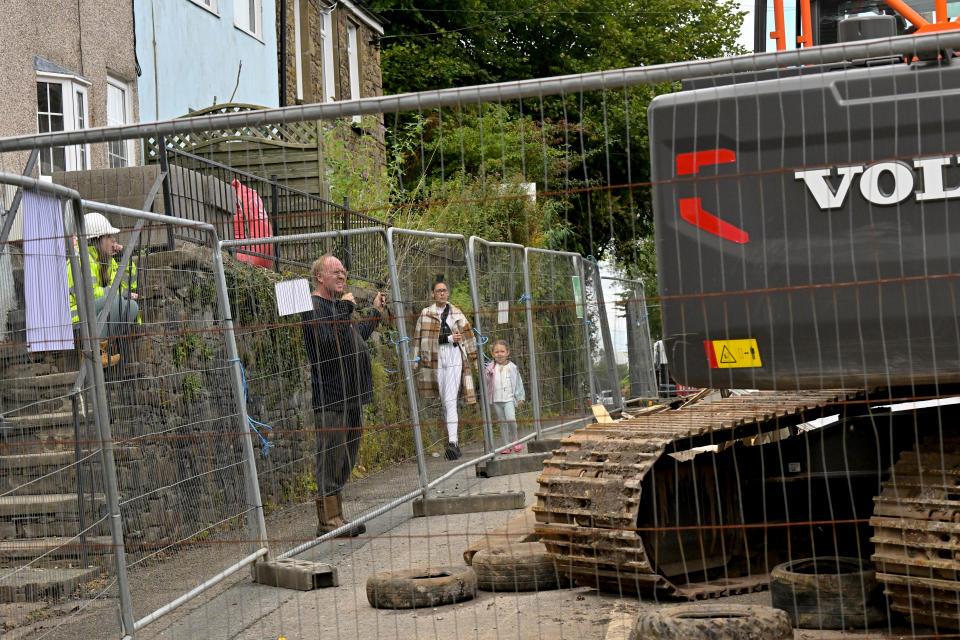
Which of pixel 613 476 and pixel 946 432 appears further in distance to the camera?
pixel 613 476

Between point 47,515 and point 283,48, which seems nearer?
point 47,515

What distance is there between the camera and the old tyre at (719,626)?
490 centimetres

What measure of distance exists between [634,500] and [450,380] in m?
4.45

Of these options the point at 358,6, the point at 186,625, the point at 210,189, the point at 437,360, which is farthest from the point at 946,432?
the point at 358,6

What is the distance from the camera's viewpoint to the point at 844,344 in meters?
4.70

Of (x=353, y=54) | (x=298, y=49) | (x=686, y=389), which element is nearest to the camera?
(x=686, y=389)

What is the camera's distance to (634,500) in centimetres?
600

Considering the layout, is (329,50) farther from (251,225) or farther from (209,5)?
(251,225)

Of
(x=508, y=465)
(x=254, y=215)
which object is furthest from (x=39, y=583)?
Result: (x=254, y=215)

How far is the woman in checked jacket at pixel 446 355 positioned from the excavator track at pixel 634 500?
3.09m

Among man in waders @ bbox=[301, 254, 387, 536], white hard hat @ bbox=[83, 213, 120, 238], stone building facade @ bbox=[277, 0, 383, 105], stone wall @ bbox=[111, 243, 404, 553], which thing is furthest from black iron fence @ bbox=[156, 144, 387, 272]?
stone building facade @ bbox=[277, 0, 383, 105]

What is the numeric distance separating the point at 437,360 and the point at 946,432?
17.0 ft

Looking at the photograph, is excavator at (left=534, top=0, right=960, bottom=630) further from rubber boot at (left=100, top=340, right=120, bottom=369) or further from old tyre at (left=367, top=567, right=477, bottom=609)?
rubber boot at (left=100, top=340, right=120, bottom=369)

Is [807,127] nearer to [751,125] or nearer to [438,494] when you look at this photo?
[751,125]
